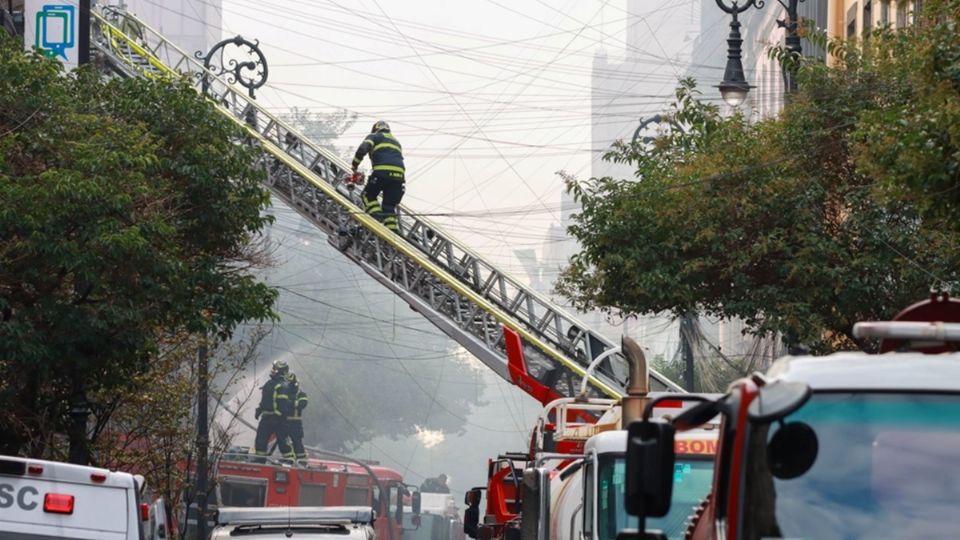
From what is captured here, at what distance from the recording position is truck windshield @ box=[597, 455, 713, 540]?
36.8 feet

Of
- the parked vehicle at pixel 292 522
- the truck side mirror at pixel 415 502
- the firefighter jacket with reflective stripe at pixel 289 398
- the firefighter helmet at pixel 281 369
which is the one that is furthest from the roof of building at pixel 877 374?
the firefighter jacket with reflective stripe at pixel 289 398

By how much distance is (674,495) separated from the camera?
11.4 metres

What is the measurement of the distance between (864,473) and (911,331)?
0.92m

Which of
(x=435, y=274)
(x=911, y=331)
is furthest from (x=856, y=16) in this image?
(x=911, y=331)

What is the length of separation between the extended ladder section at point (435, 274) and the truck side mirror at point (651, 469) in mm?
19369

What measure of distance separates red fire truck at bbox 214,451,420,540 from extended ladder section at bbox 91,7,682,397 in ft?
24.9

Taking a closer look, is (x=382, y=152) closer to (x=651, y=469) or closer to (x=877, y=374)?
(x=877, y=374)

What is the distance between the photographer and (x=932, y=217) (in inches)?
575

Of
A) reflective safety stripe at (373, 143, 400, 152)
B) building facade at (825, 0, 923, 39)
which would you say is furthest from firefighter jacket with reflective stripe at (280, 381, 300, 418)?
reflective safety stripe at (373, 143, 400, 152)

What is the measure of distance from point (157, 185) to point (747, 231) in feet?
27.0

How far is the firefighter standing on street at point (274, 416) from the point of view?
5562 cm

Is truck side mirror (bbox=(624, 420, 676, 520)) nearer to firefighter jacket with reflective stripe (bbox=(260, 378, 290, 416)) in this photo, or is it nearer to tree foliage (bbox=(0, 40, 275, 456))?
tree foliage (bbox=(0, 40, 275, 456))

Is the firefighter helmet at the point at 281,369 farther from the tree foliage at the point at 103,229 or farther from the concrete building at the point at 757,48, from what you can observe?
the tree foliage at the point at 103,229

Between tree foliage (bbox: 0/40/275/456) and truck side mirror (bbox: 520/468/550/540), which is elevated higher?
tree foliage (bbox: 0/40/275/456)
